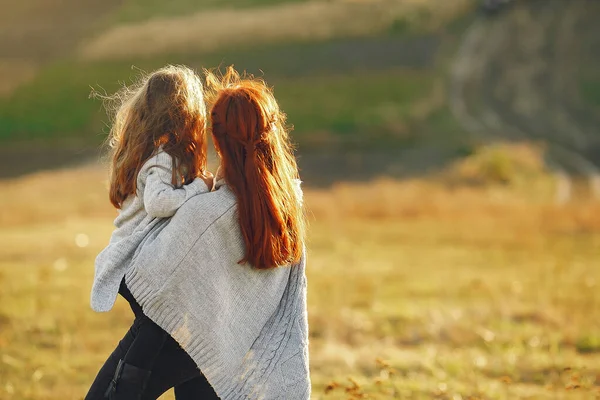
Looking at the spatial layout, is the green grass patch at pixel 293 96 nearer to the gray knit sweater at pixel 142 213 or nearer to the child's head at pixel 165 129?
the child's head at pixel 165 129

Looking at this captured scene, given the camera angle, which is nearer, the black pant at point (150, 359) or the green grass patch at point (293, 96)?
the black pant at point (150, 359)

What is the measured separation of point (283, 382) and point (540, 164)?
26882mm

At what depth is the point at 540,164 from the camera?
1169 inches

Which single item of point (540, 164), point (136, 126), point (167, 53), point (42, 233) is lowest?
point (136, 126)

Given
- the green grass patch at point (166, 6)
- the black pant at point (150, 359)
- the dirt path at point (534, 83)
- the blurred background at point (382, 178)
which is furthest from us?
the green grass patch at point (166, 6)

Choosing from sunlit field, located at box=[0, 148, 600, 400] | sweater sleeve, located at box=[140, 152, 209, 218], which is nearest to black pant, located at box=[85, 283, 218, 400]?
sweater sleeve, located at box=[140, 152, 209, 218]

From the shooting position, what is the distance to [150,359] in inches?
149

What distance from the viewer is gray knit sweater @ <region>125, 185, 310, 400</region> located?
3834 millimetres

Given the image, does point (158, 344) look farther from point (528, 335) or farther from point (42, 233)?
point (42, 233)

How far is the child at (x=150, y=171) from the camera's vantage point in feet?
12.5

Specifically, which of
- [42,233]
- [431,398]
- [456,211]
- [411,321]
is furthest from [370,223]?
[431,398]

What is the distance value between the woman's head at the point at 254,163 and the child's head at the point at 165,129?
0.12m

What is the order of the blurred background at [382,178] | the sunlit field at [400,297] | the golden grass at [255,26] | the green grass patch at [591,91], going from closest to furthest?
the sunlit field at [400,297] < the blurred background at [382,178] < the green grass patch at [591,91] < the golden grass at [255,26]

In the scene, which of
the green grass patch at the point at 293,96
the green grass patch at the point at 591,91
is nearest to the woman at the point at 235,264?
the green grass patch at the point at 293,96
